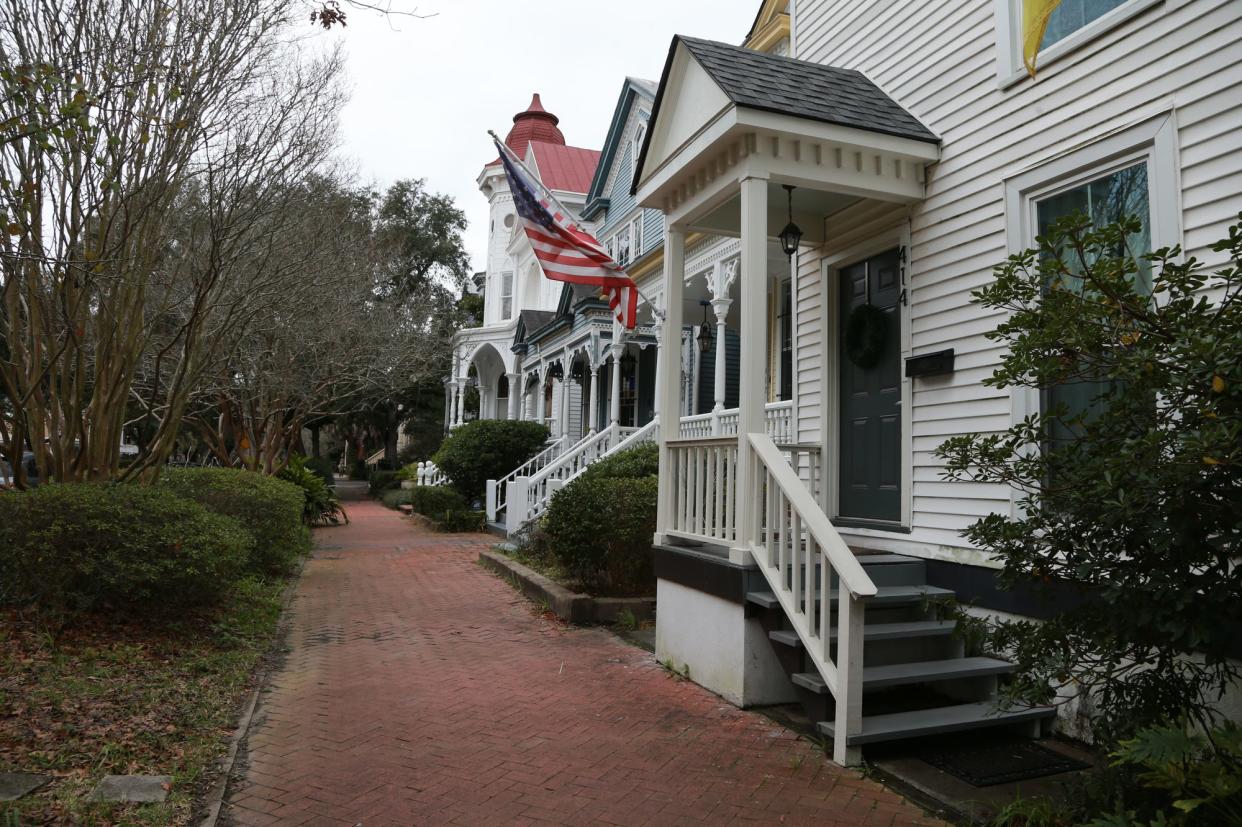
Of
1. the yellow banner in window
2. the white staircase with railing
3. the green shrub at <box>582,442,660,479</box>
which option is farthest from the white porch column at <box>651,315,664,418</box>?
the yellow banner in window

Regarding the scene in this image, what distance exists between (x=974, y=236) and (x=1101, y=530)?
10.4 feet

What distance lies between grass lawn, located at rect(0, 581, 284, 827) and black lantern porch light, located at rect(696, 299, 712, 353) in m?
8.38

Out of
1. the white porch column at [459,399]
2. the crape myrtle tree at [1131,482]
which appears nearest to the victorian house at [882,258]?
the crape myrtle tree at [1131,482]

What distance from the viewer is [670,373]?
273 inches

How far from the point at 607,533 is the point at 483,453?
433 inches

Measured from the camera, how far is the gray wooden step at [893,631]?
4.96 meters

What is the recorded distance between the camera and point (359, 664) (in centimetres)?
669

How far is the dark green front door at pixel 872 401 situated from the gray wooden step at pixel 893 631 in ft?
4.45

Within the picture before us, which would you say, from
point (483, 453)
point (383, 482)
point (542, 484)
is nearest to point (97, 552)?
point (542, 484)

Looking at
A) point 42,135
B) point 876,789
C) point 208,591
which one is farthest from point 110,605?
point 876,789

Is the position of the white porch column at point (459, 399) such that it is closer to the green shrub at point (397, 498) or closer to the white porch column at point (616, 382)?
the green shrub at point (397, 498)

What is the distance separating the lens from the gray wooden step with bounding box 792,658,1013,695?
463 centimetres

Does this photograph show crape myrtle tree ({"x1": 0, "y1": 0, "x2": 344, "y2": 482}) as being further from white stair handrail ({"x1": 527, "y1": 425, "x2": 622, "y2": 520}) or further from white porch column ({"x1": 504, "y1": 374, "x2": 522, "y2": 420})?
white porch column ({"x1": 504, "y1": 374, "x2": 522, "y2": 420})

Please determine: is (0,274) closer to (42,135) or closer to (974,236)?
(42,135)
